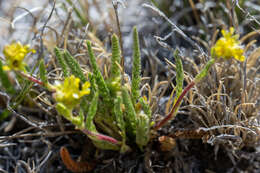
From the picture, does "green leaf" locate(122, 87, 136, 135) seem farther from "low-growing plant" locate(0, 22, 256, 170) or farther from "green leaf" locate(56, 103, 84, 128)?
"green leaf" locate(56, 103, 84, 128)

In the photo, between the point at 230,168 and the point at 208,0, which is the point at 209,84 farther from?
the point at 208,0

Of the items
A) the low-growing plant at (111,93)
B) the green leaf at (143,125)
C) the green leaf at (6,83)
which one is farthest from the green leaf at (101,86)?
the green leaf at (6,83)

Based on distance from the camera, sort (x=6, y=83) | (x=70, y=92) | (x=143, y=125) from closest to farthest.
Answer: (x=70, y=92) → (x=143, y=125) → (x=6, y=83)

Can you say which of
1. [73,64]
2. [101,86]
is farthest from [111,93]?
[73,64]

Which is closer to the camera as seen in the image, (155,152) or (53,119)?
(155,152)

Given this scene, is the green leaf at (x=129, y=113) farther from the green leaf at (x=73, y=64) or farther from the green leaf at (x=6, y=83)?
the green leaf at (x=6, y=83)

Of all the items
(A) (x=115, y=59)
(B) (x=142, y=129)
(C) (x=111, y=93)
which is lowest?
(B) (x=142, y=129)

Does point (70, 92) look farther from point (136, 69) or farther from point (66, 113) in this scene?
point (136, 69)

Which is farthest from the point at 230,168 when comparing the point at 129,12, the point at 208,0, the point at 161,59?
the point at 129,12
